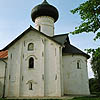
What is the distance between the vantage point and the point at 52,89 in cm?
1569

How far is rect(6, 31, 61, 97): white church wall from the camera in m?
16.2

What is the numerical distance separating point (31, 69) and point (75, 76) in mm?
5078

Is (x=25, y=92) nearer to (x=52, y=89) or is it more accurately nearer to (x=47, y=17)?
(x=52, y=89)

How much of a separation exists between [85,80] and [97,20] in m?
11.3

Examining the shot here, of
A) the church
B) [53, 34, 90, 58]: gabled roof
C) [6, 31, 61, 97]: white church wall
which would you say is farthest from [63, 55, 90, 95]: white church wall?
[6, 31, 61, 97]: white church wall

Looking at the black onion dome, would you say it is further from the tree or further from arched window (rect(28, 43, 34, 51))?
the tree

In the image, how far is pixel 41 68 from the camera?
16.7 m

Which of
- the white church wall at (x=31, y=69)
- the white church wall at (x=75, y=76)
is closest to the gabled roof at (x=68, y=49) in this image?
the white church wall at (x=75, y=76)

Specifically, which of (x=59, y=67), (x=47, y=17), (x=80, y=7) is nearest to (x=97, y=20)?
(x=80, y=7)

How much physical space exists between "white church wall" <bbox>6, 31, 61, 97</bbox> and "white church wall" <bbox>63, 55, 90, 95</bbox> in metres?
2.08

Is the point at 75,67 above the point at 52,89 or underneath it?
above

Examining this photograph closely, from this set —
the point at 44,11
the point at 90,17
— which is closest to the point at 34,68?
the point at 44,11

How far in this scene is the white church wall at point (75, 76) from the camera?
1714 centimetres

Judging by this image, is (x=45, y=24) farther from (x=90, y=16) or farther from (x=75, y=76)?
(x=90, y=16)
